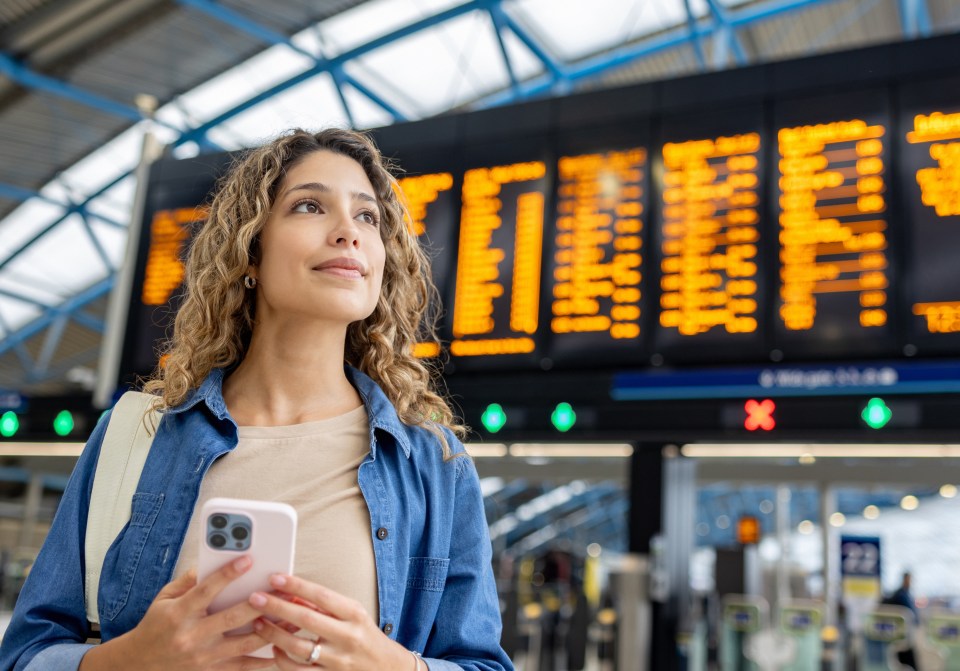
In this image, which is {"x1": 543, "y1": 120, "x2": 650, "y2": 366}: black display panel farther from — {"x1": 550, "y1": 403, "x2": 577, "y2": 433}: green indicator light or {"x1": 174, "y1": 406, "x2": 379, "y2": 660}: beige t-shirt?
{"x1": 174, "y1": 406, "x2": 379, "y2": 660}: beige t-shirt

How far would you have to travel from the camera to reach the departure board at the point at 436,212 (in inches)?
223

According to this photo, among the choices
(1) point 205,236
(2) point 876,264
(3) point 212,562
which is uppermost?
(2) point 876,264

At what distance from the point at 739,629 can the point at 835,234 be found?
15.2ft

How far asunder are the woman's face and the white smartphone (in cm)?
44

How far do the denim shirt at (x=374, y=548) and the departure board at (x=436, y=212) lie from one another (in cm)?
408

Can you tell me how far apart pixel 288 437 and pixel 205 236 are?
46cm

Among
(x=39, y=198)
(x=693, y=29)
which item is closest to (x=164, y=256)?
(x=693, y=29)

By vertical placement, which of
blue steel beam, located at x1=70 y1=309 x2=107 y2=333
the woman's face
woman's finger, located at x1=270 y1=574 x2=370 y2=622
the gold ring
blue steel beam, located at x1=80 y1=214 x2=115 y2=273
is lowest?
the gold ring

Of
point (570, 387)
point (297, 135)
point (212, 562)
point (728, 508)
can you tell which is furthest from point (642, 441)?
point (728, 508)

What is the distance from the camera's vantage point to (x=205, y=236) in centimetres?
173

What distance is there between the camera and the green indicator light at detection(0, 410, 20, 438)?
7062mm

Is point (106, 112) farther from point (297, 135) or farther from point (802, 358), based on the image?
point (297, 135)

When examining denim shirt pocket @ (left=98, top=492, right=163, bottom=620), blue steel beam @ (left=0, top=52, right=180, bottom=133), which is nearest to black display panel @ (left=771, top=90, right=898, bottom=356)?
denim shirt pocket @ (left=98, top=492, right=163, bottom=620)

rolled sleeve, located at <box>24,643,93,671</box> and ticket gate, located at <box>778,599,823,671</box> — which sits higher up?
rolled sleeve, located at <box>24,643,93,671</box>
